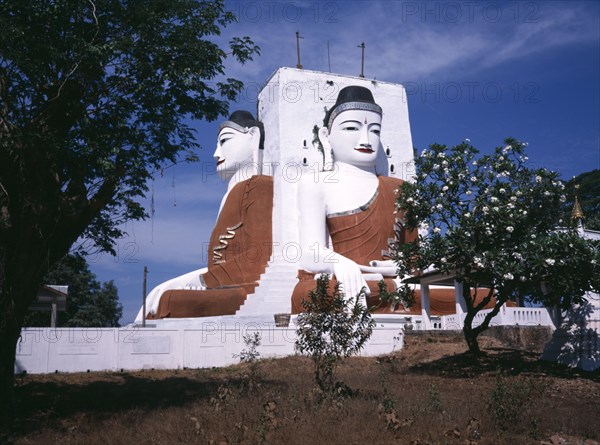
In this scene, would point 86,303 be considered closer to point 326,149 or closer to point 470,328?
point 326,149

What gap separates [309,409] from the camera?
28.4 ft

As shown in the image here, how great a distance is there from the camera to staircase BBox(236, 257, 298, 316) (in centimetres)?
2106

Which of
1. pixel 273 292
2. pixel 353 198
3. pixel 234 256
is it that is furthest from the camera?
pixel 234 256

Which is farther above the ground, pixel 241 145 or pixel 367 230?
pixel 241 145

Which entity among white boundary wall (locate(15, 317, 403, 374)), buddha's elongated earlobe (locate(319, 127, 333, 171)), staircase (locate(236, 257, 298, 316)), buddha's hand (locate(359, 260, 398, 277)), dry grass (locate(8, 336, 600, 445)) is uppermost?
buddha's elongated earlobe (locate(319, 127, 333, 171))

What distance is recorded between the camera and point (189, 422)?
27.7ft

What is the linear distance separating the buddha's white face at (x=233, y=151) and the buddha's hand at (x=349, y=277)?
721 centimetres

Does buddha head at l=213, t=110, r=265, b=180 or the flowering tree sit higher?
buddha head at l=213, t=110, r=265, b=180

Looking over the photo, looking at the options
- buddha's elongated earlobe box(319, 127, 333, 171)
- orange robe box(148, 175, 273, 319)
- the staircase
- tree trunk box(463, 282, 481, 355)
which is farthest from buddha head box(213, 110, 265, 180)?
tree trunk box(463, 282, 481, 355)

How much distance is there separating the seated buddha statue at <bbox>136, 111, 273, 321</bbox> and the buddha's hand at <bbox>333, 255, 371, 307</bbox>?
3782 mm

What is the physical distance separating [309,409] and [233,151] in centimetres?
1767

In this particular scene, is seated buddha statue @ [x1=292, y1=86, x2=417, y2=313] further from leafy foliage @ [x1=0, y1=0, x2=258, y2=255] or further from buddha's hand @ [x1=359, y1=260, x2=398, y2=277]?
leafy foliage @ [x1=0, y1=0, x2=258, y2=255]

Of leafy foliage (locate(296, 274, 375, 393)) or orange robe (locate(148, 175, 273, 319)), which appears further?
orange robe (locate(148, 175, 273, 319))

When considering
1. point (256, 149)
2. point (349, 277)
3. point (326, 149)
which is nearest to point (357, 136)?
point (326, 149)
